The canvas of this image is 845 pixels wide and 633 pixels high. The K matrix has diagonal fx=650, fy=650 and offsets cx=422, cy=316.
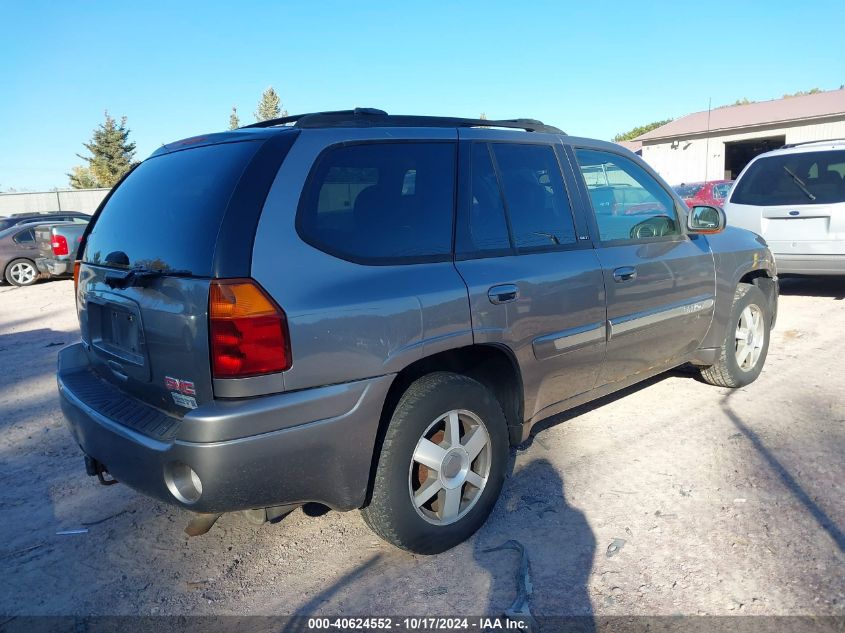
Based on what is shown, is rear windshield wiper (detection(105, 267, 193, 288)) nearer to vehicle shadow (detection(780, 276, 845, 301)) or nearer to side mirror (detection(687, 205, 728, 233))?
side mirror (detection(687, 205, 728, 233))

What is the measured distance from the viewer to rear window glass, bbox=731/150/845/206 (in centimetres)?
765

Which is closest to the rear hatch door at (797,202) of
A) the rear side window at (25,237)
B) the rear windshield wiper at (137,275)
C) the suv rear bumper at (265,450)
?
the suv rear bumper at (265,450)

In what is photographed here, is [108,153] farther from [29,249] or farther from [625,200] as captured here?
[625,200]

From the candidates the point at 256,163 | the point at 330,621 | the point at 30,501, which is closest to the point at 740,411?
the point at 330,621

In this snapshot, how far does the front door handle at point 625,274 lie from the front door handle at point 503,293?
0.87 metres

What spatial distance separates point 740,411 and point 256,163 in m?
3.81

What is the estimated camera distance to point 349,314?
247 centimetres

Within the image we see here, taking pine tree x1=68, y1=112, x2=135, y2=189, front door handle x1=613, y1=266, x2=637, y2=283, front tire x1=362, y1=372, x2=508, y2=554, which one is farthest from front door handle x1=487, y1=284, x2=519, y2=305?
pine tree x1=68, y1=112, x2=135, y2=189

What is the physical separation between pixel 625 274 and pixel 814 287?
7.66m

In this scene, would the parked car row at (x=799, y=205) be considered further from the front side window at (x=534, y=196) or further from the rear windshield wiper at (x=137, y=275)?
the rear windshield wiper at (x=137, y=275)

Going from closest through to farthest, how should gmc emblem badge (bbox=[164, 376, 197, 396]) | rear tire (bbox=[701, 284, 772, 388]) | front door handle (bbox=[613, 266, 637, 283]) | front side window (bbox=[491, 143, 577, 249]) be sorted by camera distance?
gmc emblem badge (bbox=[164, 376, 197, 396]) → front side window (bbox=[491, 143, 577, 249]) → front door handle (bbox=[613, 266, 637, 283]) → rear tire (bbox=[701, 284, 772, 388])

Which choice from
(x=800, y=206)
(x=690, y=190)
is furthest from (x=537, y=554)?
(x=690, y=190)

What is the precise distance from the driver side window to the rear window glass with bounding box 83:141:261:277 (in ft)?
6.83

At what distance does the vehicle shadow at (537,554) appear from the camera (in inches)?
102
